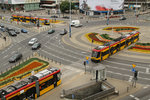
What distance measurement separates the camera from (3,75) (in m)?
38.1

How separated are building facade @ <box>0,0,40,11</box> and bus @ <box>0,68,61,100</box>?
134 metres

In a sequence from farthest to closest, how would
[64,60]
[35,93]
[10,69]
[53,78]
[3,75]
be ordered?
1. [64,60]
2. [10,69]
3. [3,75]
4. [53,78]
5. [35,93]

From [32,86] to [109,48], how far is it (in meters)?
23.5

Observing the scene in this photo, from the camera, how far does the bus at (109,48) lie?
4209cm

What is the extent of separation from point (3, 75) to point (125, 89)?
24.4m

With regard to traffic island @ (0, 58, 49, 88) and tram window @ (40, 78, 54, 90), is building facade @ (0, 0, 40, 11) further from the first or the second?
tram window @ (40, 78, 54, 90)

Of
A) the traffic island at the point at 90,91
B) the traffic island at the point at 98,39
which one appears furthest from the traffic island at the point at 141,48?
the traffic island at the point at 90,91

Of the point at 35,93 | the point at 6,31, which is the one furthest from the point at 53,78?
the point at 6,31

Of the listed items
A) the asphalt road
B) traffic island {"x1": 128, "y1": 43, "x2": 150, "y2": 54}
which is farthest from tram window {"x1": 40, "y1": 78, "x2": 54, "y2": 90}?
traffic island {"x1": 128, "y1": 43, "x2": 150, "y2": 54}

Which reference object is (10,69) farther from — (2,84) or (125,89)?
(125,89)

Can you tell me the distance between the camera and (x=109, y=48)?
44438 millimetres

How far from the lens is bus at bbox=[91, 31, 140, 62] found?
1657 inches

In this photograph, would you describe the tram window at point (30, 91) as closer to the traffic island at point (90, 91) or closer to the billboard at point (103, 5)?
the traffic island at point (90, 91)

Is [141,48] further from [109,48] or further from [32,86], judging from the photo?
[32,86]
